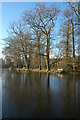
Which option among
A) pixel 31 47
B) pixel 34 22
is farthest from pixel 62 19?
pixel 31 47

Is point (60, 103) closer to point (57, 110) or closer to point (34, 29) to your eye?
point (57, 110)

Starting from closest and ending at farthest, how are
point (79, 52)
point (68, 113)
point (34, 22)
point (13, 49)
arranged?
point (68, 113), point (79, 52), point (34, 22), point (13, 49)

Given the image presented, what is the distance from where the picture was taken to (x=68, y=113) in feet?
6.53

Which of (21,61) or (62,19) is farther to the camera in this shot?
(21,61)

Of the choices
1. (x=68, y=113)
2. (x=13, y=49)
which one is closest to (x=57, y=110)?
(x=68, y=113)

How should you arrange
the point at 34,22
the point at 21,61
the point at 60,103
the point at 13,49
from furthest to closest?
the point at 21,61 → the point at 13,49 → the point at 34,22 → the point at 60,103

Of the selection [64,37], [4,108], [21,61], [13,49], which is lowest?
[4,108]

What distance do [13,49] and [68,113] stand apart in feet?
45.5

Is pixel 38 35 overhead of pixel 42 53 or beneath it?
overhead

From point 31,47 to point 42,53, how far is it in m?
1.67

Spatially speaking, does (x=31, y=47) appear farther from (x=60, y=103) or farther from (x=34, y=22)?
(x=60, y=103)

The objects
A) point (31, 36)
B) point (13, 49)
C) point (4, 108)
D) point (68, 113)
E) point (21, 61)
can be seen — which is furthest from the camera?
point (21, 61)

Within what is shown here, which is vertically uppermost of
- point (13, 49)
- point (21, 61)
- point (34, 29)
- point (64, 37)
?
point (34, 29)

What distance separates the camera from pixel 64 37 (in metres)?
13.0
